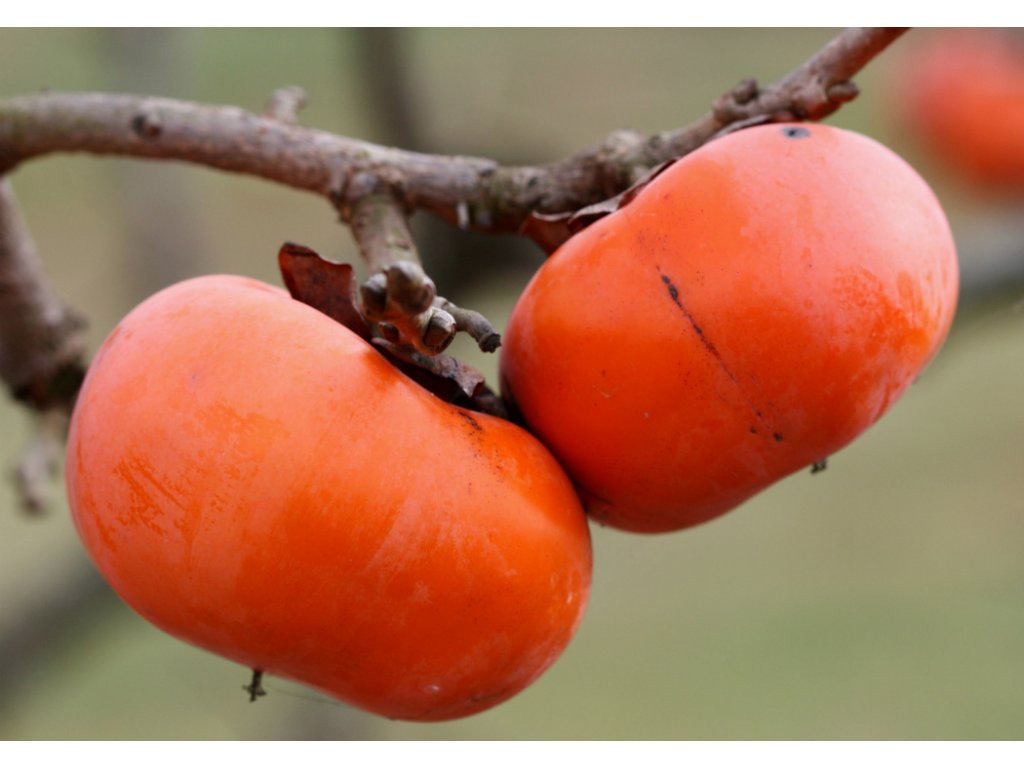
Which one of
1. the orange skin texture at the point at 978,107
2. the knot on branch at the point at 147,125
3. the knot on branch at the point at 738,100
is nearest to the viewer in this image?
the knot on branch at the point at 738,100

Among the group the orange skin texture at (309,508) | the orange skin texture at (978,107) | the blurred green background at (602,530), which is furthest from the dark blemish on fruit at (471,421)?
the orange skin texture at (978,107)

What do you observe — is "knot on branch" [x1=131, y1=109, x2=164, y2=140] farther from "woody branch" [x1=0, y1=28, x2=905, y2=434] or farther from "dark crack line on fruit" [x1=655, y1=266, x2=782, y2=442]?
"dark crack line on fruit" [x1=655, y1=266, x2=782, y2=442]

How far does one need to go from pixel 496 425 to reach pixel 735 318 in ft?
0.67

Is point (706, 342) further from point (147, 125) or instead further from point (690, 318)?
point (147, 125)

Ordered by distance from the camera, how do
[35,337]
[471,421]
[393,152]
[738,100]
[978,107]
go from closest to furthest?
[471,421], [738,100], [393,152], [35,337], [978,107]

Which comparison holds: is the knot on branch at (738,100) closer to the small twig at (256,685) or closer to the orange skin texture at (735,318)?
the orange skin texture at (735,318)

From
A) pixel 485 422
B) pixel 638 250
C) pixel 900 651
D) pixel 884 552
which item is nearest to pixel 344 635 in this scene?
pixel 485 422

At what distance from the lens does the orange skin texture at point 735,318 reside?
852 millimetres

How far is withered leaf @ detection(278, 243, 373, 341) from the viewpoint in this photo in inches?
35.7

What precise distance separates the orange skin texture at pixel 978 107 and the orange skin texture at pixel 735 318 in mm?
2924

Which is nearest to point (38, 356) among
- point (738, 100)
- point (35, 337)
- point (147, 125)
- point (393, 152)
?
point (35, 337)

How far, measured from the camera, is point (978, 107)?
11.9ft

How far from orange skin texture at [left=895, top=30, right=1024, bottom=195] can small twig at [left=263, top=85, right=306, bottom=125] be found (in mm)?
2925

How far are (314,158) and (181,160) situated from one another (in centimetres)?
15
